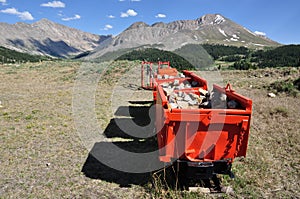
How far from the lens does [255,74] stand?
25.8m

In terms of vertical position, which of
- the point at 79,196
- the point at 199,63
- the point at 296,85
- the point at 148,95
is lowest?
the point at 79,196

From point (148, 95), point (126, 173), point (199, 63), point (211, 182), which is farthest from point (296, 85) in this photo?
point (199, 63)

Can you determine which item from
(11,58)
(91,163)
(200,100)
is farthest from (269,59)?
(11,58)

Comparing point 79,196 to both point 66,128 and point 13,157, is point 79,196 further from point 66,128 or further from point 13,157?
point 66,128

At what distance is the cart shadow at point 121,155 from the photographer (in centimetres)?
525

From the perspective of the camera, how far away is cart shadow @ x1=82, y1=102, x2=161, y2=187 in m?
5.25

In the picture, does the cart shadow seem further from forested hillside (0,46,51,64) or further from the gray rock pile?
forested hillside (0,46,51,64)

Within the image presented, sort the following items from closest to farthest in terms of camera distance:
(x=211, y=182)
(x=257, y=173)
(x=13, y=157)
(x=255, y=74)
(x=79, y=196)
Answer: (x=79, y=196) → (x=211, y=182) → (x=257, y=173) → (x=13, y=157) → (x=255, y=74)

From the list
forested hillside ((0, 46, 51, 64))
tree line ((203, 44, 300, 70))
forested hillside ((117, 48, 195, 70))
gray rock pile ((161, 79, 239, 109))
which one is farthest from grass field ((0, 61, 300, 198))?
forested hillside ((0, 46, 51, 64))

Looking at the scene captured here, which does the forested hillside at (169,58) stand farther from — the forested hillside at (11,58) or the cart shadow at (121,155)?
the forested hillside at (11,58)

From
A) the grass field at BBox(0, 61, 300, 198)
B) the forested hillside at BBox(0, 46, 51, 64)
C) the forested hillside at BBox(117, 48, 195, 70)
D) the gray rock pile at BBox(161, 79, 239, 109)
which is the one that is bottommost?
the grass field at BBox(0, 61, 300, 198)

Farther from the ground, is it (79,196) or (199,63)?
(199,63)

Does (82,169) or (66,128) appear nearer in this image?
(82,169)

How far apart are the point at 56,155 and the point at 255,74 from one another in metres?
24.8
